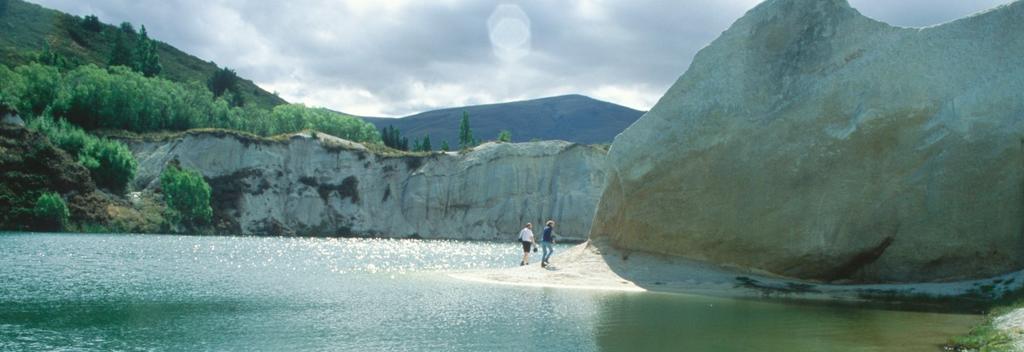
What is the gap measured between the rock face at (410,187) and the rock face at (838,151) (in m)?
73.5

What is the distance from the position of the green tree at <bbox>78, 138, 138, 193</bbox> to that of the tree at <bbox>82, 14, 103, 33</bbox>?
113 m

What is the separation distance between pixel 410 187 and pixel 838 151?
273ft

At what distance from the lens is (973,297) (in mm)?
22672

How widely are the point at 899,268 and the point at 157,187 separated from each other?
8073cm

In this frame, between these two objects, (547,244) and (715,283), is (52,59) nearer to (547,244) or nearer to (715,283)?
(547,244)

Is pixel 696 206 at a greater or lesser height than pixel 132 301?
greater

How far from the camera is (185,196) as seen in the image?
3250 inches

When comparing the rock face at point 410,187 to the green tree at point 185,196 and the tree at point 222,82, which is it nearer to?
the green tree at point 185,196

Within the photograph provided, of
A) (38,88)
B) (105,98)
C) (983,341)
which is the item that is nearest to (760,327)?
(983,341)

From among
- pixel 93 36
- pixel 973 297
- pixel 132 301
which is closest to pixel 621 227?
pixel 973 297

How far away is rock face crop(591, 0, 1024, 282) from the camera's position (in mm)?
24688

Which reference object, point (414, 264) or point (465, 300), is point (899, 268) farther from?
point (414, 264)

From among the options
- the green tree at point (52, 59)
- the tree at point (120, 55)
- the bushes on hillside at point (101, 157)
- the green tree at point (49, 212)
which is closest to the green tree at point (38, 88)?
the bushes on hillside at point (101, 157)

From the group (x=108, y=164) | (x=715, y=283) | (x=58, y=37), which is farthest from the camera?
(x=58, y=37)
